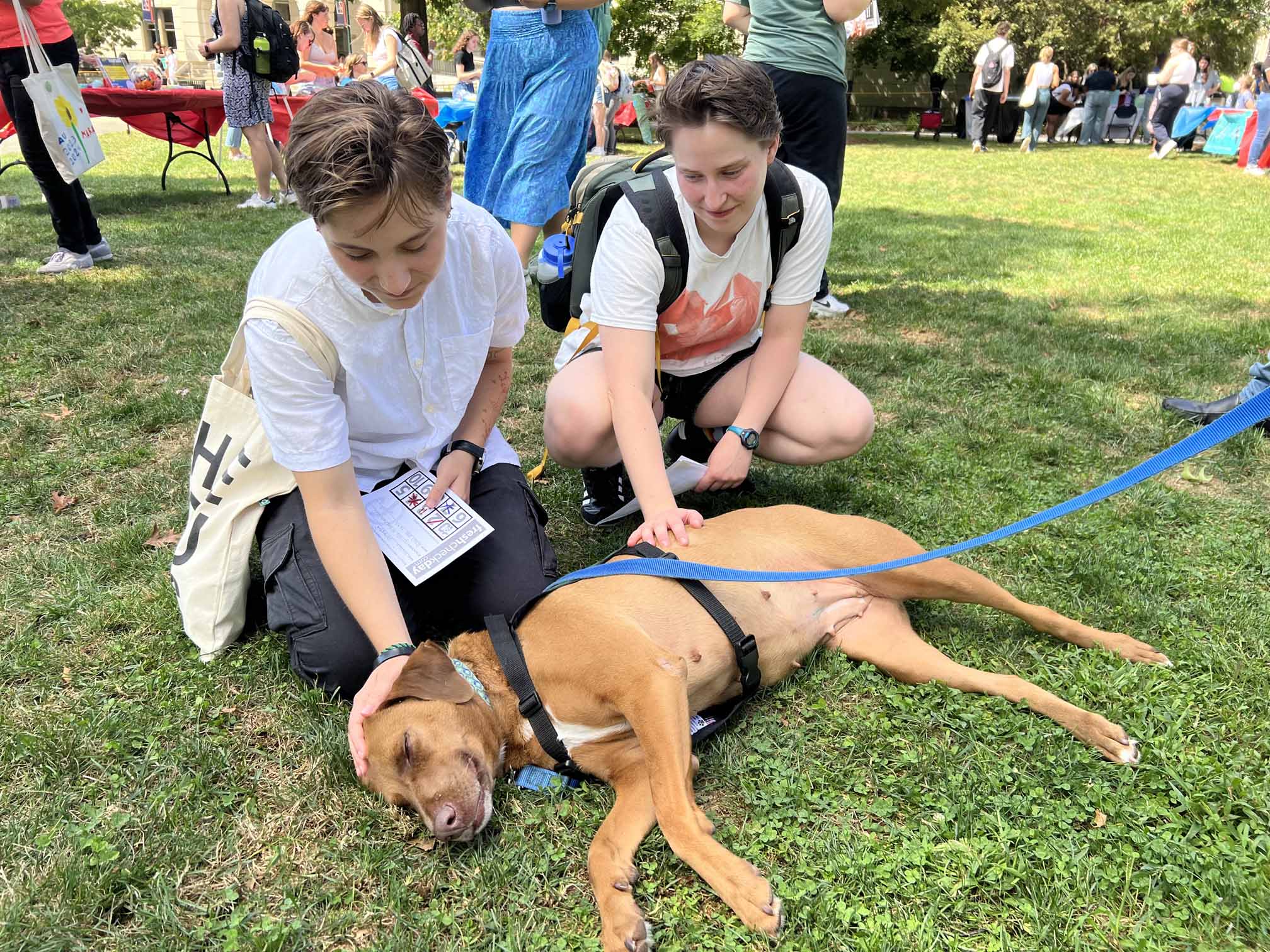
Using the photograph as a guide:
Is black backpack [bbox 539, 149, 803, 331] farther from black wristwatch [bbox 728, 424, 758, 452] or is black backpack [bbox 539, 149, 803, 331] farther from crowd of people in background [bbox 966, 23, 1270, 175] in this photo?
crowd of people in background [bbox 966, 23, 1270, 175]

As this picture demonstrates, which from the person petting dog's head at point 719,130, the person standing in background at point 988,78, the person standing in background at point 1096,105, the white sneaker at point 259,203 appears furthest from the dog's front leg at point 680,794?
the person standing in background at point 1096,105

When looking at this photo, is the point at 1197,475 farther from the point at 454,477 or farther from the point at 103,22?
the point at 103,22

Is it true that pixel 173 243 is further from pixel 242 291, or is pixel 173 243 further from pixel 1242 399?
pixel 1242 399

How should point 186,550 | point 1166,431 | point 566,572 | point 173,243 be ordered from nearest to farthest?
point 186,550 < point 566,572 < point 1166,431 < point 173,243

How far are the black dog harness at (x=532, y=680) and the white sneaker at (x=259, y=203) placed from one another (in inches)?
395

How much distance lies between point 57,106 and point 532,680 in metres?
7.04

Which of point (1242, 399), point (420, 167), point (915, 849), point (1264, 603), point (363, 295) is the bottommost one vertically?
point (915, 849)

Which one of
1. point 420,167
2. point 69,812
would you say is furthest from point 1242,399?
point 69,812

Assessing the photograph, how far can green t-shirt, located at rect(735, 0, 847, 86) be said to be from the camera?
18.7ft

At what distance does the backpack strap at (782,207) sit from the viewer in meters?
3.19

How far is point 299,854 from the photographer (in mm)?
2311

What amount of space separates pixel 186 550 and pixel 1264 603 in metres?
4.02

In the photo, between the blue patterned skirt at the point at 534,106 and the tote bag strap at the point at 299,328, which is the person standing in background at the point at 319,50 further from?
the tote bag strap at the point at 299,328

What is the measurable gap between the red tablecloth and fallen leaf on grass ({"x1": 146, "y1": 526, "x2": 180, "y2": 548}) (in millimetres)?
8253
